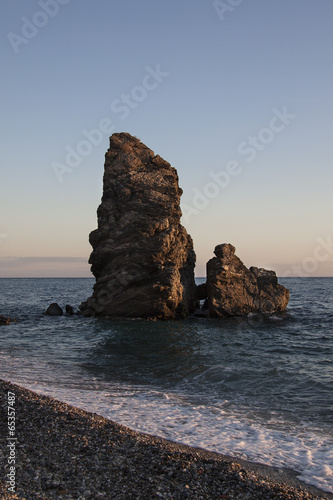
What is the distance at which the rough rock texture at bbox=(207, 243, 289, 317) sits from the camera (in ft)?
131

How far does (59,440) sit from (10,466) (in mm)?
1633

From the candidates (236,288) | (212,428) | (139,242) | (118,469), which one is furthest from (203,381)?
(236,288)

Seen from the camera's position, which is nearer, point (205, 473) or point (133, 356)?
point (205, 473)

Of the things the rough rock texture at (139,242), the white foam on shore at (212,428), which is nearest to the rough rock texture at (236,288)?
the rough rock texture at (139,242)

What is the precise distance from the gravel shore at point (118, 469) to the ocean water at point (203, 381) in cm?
101

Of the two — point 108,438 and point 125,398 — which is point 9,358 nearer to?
point 125,398

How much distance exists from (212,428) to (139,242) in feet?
93.9

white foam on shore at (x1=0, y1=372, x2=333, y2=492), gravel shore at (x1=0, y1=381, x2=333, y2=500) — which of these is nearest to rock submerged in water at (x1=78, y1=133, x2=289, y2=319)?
white foam on shore at (x1=0, y1=372, x2=333, y2=492)

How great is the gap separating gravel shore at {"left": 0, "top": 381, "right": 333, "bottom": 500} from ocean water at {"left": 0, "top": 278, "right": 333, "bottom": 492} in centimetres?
101

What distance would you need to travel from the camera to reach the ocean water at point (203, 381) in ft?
34.7

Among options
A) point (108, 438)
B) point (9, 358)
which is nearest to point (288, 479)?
point (108, 438)

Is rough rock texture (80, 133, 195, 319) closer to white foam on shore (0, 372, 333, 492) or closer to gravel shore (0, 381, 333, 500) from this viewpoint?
white foam on shore (0, 372, 333, 492)

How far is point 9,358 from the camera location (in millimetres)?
21000

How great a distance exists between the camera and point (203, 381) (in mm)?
17047
